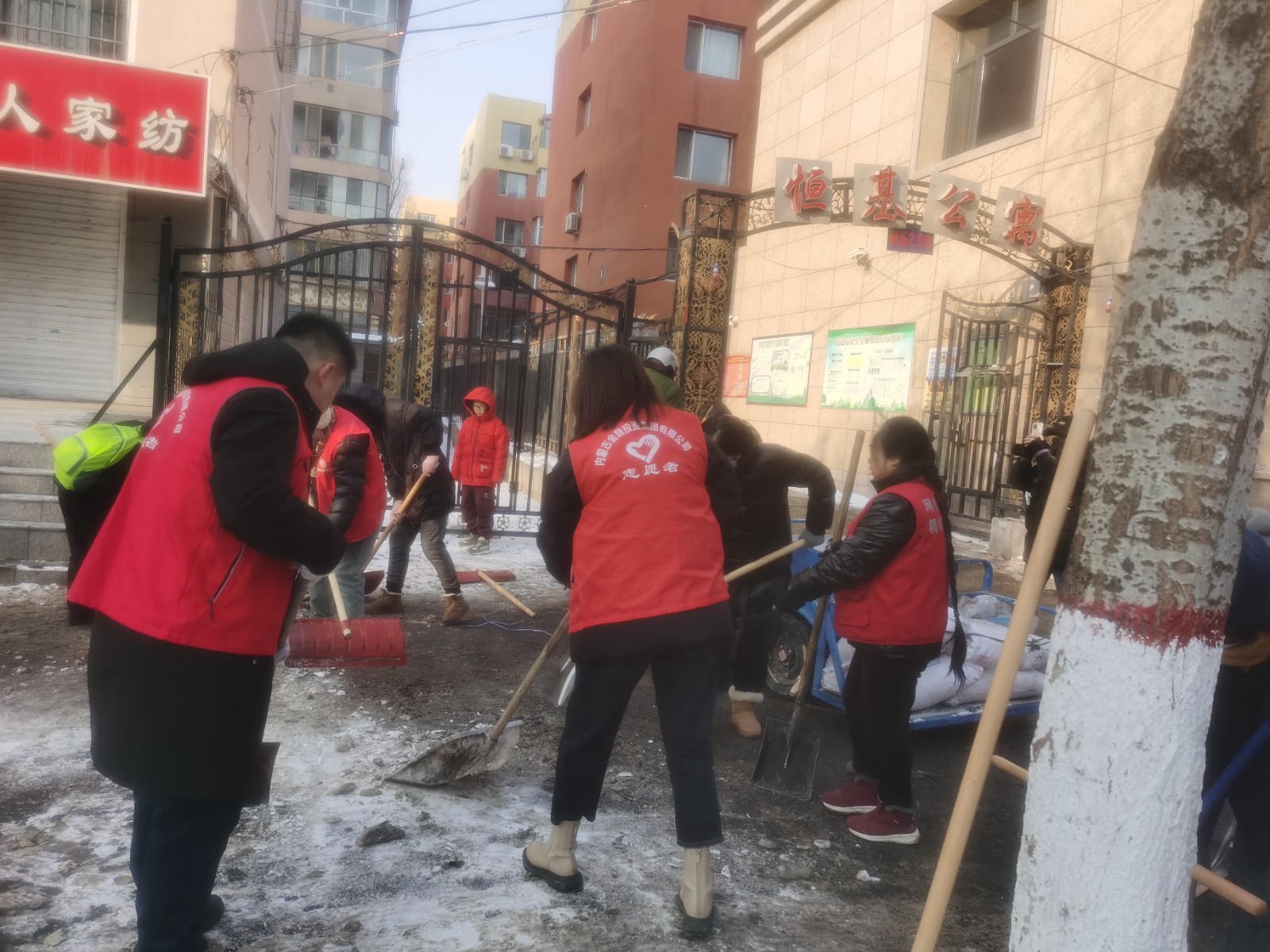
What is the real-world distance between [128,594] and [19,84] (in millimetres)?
9588

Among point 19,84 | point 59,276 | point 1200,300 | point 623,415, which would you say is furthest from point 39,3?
point 1200,300

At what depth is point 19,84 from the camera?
9.28 meters

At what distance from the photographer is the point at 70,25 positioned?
10.9m

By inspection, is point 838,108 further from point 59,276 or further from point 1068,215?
point 59,276

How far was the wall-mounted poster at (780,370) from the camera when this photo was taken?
1383 centimetres

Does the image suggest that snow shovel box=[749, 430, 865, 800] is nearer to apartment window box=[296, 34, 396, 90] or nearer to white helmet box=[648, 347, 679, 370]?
white helmet box=[648, 347, 679, 370]

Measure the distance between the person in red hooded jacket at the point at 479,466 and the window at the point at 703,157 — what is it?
567 inches

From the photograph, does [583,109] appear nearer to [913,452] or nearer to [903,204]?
[903,204]

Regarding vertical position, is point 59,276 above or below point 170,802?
above

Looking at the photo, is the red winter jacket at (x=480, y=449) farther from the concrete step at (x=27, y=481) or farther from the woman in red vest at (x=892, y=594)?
the woman in red vest at (x=892, y=594)

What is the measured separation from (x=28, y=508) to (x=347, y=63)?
117 ft

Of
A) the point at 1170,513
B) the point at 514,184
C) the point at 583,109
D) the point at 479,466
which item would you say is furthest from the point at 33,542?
the point at 514,184

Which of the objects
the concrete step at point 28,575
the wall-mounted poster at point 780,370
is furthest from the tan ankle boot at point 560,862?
the wall-mounted poster at point 780,370

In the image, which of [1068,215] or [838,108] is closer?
[1068,215]
